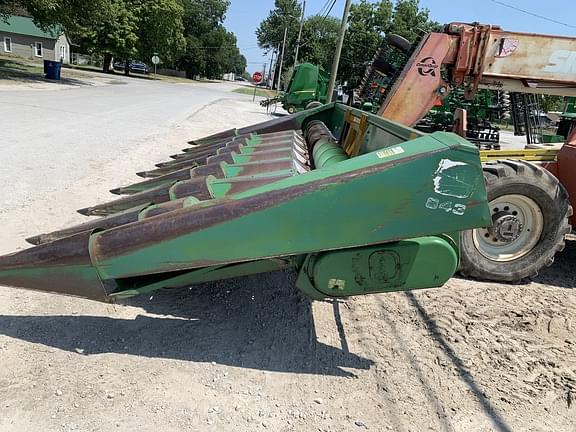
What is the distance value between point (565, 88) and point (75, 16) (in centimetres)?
2524

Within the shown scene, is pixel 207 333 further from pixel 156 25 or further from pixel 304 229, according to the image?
pixel 156 25

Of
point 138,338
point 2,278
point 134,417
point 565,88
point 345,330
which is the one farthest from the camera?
point 565,88

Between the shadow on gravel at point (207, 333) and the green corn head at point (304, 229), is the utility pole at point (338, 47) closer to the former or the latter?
the shadow on gravel at point (207, 333)

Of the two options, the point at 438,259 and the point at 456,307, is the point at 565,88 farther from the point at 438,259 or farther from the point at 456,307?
the point at 438,259

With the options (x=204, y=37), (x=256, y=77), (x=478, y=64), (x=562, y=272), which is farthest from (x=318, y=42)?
(x=562, y=272)

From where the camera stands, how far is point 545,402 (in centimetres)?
288

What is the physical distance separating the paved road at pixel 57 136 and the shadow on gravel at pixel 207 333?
8.12ft

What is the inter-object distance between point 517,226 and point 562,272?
46.5 inches

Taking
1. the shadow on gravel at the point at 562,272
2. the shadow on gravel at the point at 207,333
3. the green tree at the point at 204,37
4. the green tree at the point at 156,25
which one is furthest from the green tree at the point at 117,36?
the shadow on gravel at the point at 207,333

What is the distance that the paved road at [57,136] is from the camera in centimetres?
607

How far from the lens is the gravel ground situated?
2469 millimetres

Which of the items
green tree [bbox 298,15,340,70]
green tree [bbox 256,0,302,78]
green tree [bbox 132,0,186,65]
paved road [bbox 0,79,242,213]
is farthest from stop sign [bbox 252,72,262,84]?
green tree [bbox 256,0,302,78]

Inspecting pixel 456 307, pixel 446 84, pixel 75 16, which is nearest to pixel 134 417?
pixel 456 307

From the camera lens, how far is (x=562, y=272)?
206 inches
